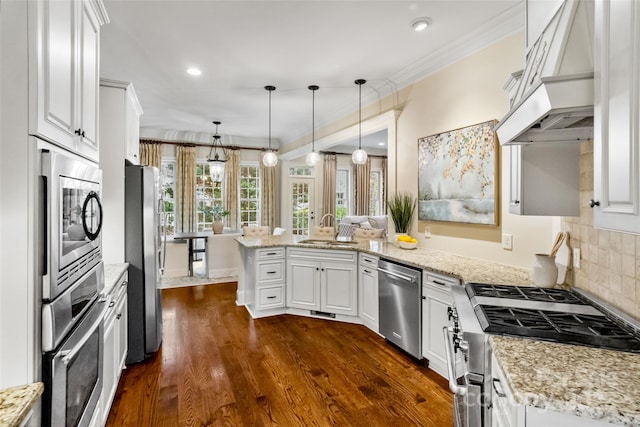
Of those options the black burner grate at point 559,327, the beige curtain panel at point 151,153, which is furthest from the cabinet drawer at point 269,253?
the beige curtain panel at point 151,153

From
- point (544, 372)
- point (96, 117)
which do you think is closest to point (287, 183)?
point (96, 117)

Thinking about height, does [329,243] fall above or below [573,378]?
above

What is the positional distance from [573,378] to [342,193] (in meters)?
7.89

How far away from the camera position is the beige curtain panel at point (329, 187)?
8.21m

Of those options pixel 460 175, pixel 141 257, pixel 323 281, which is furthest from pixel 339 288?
pixel 141 257

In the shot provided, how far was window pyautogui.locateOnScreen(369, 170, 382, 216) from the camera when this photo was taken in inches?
350

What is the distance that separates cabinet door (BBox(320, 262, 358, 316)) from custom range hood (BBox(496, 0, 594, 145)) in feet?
8.08

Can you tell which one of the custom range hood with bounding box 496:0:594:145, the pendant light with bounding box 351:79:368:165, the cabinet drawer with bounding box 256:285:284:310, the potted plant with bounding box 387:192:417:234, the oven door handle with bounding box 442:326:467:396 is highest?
the pendant light with bounding box 351:79:368:165

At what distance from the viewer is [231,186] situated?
7480 millimetres

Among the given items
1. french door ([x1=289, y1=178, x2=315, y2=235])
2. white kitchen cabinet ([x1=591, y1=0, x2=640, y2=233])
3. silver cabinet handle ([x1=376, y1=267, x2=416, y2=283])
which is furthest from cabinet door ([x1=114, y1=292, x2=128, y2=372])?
french door ([x1=289, y1=178, x2=315, y2=235])

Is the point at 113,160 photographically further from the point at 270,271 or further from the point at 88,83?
the point at 270,271

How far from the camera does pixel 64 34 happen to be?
4.39 ft

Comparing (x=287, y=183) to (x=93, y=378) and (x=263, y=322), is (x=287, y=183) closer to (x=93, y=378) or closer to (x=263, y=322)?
(x=263, y=322)

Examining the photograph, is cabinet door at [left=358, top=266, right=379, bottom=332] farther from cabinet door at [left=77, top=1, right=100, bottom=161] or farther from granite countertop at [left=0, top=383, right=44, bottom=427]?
granite countertop at [left=0, top=383, right=44, bottom=427]
